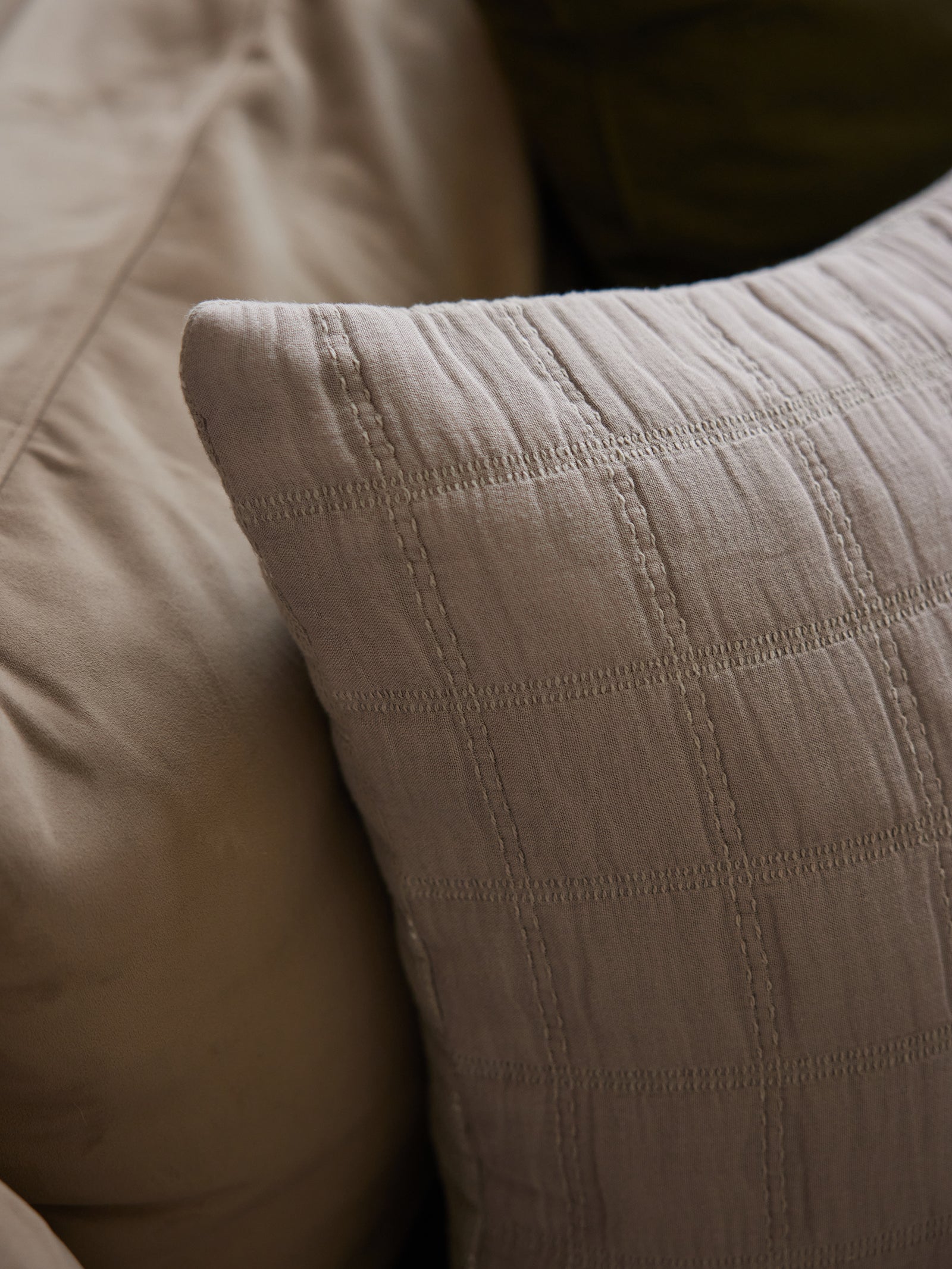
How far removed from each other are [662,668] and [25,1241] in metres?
0.30

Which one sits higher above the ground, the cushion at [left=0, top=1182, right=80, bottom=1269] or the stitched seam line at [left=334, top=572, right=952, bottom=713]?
the stitched seam line at [left=334, top=572, right=952, bottom=713]

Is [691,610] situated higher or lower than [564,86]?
lower

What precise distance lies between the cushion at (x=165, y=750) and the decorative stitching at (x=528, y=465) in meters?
0.09

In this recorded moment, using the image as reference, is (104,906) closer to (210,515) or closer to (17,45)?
(210,515)

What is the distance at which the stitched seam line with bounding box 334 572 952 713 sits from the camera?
1.20 feet

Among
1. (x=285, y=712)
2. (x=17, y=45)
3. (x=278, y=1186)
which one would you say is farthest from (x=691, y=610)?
(x=17, y=45)

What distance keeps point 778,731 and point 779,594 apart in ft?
0.17

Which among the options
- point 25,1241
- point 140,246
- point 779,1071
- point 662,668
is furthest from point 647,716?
point 140,246

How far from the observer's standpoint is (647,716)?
1.20ft

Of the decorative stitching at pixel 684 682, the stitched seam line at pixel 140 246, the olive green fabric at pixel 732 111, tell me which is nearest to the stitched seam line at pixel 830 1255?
the decorative stitching at pixel 684 682

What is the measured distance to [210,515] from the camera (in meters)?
0.46

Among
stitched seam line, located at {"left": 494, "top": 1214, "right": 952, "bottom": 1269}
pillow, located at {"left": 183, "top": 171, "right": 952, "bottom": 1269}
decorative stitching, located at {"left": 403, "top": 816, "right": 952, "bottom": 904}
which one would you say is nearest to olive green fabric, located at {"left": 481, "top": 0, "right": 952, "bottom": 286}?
pillow, located at {"left": 183, "top": 171, "right": 952, "bottom": 1269}

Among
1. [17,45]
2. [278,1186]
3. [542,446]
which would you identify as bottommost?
[278,1186]

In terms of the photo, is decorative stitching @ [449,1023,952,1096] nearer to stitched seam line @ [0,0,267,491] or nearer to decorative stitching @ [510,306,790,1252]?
decorative stitching @ [510,306,790,1252]
